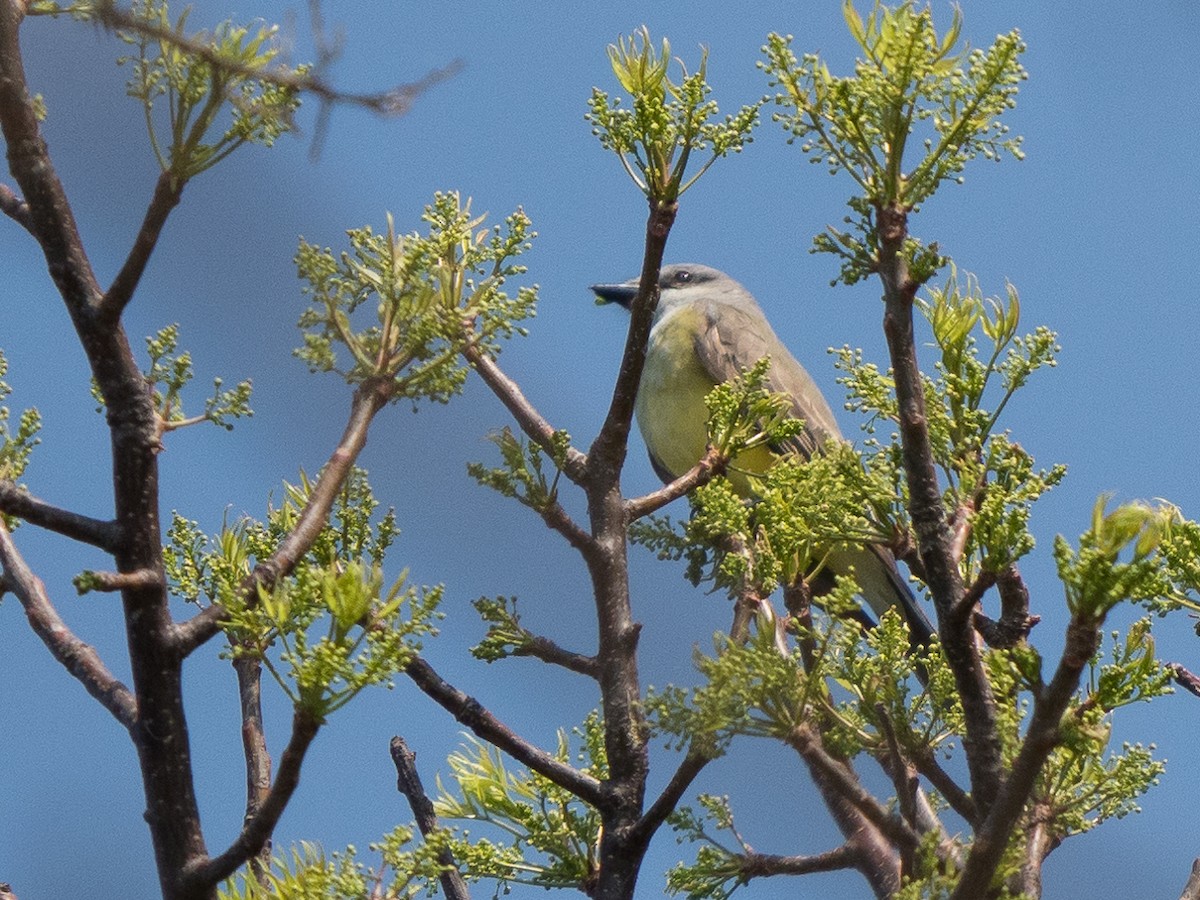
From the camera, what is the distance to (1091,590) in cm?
137

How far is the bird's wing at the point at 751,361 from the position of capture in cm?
605

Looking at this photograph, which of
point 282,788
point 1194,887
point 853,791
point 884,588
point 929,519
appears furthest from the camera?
point 884,588

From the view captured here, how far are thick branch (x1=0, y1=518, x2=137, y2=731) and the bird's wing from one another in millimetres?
3699

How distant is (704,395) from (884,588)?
3.37ft

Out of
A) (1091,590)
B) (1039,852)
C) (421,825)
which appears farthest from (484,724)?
(1091,590)

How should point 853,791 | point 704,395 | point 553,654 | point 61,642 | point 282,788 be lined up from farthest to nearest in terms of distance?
point 704,395, point 553,654, point 61,642, point 853,791, point 282,788

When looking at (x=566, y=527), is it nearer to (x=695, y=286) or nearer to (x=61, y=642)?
(x=61, y=642)

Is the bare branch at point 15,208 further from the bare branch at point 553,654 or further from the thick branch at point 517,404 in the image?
the bare branch at point 553,654

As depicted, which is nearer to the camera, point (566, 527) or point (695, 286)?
point (566, 527)

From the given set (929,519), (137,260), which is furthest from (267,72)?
(929,519)

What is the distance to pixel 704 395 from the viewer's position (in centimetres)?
586

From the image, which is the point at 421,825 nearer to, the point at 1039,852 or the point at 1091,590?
the point at 1039,852

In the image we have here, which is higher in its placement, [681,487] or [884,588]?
[884,588]

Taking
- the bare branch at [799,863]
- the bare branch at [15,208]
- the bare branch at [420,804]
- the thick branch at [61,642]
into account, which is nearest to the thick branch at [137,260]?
the bare branch at [15,208]
